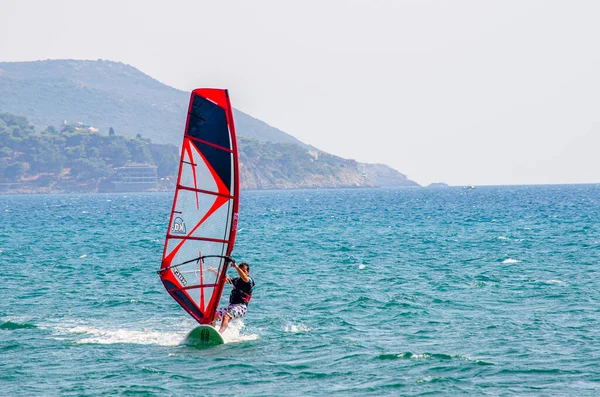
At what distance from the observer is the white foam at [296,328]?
73.7 feet

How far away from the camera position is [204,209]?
20344 mm

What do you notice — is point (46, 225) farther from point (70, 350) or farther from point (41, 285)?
point (70, 350)

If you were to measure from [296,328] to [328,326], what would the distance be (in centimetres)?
92

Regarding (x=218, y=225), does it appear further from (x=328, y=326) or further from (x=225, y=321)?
(x=328, y=326)

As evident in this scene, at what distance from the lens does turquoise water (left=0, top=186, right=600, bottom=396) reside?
17406 mm

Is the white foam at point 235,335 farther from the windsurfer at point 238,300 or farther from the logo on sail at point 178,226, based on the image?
the logo on sail at point 178,226

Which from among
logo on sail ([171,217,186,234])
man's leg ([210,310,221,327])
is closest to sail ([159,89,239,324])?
logo on sail ([171,217,186,234])

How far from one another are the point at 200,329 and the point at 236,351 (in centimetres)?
122

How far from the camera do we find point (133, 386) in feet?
56.2

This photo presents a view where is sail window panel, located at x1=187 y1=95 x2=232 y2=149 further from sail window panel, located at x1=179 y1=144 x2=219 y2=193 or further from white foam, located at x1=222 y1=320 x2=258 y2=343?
white foam, located at x1=222 y1=320 x2=258 y2=343

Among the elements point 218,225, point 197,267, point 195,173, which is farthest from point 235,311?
point 195,173

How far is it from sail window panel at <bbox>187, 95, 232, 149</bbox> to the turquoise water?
504 centimetres

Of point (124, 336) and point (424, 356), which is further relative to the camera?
point (124, 336)

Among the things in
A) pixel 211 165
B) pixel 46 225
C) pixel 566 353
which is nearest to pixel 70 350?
pixel 211 165
